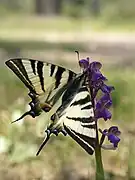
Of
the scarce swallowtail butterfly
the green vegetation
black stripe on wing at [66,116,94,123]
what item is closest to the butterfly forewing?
the scarce swallowtail butterfly

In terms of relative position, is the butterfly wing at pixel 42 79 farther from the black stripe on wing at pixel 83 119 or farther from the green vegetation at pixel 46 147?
the green vegetation at pixel 46 147

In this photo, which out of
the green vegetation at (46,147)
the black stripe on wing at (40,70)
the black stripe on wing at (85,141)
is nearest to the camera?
the black stripe on wing at (85,141)

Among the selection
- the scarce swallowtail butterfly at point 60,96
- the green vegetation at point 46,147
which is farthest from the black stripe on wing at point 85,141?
the green vegetation at point 46,147

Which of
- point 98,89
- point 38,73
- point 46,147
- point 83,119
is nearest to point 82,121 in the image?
point 83,119

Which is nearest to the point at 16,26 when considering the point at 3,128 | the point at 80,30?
the point at 80,30

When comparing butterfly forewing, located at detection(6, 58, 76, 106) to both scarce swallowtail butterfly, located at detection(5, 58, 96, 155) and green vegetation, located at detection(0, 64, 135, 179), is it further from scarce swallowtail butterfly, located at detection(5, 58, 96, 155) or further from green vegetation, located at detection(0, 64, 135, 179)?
green vegetation, located at detection(0, 64, 135, 179)

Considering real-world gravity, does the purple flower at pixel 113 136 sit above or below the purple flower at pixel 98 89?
below

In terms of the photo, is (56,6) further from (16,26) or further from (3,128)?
(3,128)
